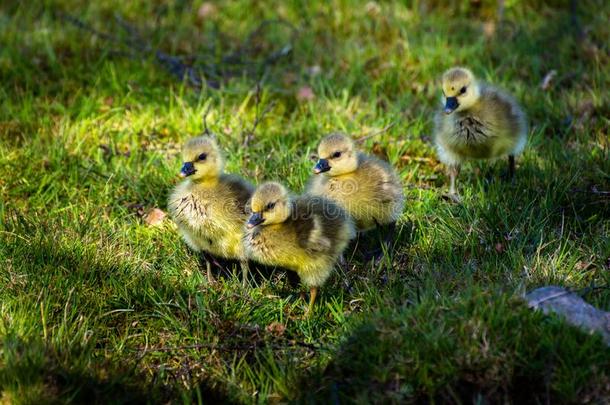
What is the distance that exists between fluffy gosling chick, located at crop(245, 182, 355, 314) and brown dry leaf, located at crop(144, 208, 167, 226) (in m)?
1.06

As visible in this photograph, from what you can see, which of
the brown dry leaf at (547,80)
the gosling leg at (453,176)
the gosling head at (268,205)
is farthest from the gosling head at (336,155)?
the brown dry leaf at (547,80)

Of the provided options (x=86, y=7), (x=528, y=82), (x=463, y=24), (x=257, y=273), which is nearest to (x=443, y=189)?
(x=257, y=273)

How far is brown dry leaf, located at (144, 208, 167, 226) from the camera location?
216 inches

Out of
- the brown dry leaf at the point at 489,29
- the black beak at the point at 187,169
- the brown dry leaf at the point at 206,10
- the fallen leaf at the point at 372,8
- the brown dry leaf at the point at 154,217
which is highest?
the black beak at the point at 187,169

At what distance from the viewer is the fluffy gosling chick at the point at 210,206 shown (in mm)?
4809

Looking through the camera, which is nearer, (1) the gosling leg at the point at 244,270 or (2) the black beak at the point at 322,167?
(1) the gosling leg at the point at 244,270

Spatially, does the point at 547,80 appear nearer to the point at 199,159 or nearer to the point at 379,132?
the point at 379,132

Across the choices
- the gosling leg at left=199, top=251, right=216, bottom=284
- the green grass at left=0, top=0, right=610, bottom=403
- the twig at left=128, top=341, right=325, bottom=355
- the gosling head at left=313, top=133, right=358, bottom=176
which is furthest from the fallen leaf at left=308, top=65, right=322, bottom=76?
the twig at left=128, top=341, right=325, bottom=355

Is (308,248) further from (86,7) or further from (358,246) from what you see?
(86,7)

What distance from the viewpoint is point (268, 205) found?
440cm

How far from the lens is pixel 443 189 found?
19.0 feet

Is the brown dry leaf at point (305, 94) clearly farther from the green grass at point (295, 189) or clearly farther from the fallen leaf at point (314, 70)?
the fallen leaf at point (314, 70)

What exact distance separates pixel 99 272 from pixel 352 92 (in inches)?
128

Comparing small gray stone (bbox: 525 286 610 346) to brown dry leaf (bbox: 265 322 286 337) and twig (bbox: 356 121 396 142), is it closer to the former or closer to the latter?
brown dry leaf (bbox: 265 322 286 337)
